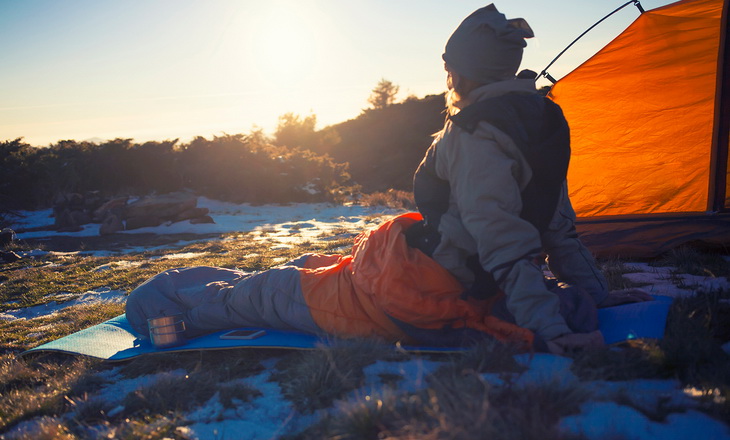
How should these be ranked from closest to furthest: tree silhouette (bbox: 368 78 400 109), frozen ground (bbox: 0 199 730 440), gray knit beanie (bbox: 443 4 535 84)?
1. frozen ground (bbox: 0 199 730 440)
2. gray knit beanie (bbox: 443 4 535 84)
3. tree silhouette (bbox: 368 78 400 109)

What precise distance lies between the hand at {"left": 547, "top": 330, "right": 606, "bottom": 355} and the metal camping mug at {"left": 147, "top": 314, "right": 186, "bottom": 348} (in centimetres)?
189

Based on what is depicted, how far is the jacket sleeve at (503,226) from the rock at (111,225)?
10065 millimetres

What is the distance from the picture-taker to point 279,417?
186 cm

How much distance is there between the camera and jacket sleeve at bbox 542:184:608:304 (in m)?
2.59

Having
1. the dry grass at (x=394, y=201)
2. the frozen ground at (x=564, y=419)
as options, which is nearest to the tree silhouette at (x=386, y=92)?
the dry grass at (x=394, y=201)

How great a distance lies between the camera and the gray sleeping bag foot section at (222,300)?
2594 millimetres

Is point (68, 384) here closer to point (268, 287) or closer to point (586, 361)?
point (268, 287)

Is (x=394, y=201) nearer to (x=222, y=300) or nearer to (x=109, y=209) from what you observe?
(x=109, y=209)

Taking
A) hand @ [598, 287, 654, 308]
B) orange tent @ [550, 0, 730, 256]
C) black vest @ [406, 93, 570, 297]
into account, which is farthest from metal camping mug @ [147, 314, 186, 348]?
orange tent @ [550, 0, 730, 256]

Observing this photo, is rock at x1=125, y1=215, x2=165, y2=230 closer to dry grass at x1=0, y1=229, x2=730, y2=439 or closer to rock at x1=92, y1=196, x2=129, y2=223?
rock at x1=92, y1=196, x2=129, y2=223

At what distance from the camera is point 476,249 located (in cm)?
220

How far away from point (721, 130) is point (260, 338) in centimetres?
428

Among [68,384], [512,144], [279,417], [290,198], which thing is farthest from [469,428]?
[290,198]

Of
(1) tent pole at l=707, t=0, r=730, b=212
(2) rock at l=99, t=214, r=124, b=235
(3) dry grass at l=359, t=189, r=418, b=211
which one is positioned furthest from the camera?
(3) dry grass at l=359, t=189, r=418, b=211
